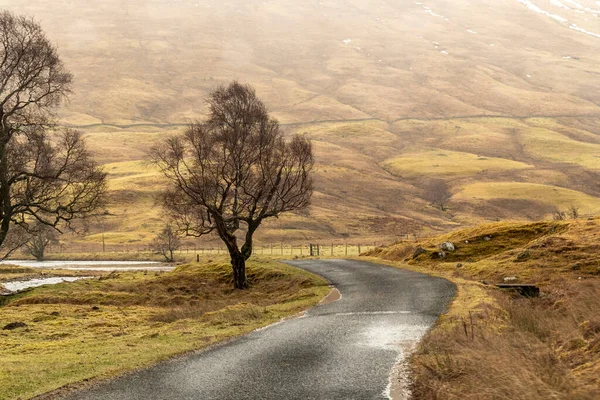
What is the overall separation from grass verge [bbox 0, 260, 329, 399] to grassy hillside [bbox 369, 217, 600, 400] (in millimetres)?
8155

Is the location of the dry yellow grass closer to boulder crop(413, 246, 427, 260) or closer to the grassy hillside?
boulder crop(413, 246, 427, 260)

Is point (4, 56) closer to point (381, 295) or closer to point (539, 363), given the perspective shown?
point (381, 295)

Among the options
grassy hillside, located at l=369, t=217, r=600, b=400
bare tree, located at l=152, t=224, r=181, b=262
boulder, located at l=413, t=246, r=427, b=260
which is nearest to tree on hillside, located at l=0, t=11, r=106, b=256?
boulder, located at l=413, t=246, r=427, b=260

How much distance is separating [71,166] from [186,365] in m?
29.1

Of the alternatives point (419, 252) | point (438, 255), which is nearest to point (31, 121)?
point (419, 252)

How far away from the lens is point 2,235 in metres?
37.9

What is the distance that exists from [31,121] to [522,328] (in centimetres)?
3515

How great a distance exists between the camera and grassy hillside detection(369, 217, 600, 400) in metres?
9.77

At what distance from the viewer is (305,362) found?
14.8 meters

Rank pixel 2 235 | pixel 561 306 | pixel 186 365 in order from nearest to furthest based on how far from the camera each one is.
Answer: pixel 186 365 → pixel 561 306 → pixel 2 235

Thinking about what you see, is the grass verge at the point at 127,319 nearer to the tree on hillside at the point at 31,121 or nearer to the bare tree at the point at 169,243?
the tree on hillside at the point at 31,121

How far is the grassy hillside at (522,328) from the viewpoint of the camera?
32.0 feet

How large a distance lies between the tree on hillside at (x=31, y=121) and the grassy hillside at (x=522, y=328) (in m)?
26.7

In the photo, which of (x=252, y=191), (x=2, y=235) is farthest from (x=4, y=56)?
(x=252, y=191)
